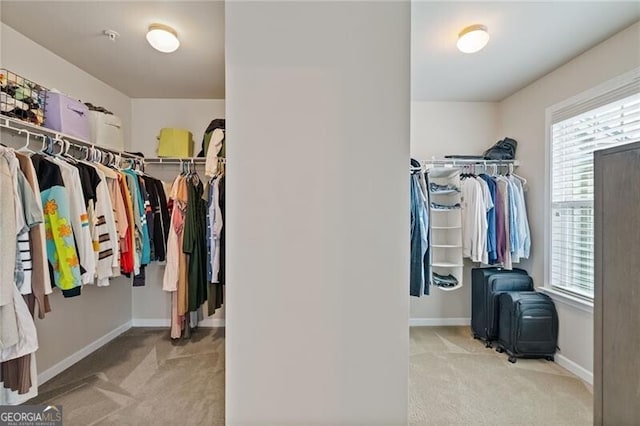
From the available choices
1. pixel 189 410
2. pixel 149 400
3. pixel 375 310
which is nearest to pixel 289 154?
pixel 375 310

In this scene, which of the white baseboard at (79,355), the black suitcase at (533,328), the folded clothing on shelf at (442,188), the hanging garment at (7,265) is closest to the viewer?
the hanging garment at (7,265)

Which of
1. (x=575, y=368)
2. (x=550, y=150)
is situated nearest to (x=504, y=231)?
(x=550, y=150)

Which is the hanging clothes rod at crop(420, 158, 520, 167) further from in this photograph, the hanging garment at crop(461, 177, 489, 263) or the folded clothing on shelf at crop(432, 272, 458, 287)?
the folded clothing on shelf at crop(432, 272, 458, 287)

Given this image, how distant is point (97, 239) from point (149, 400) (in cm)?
108

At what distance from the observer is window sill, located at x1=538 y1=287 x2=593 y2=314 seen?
2100 millimetres

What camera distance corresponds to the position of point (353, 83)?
114 cm

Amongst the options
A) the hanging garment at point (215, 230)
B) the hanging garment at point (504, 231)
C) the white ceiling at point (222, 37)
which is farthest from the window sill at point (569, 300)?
the hanging garment at point (215, 230)

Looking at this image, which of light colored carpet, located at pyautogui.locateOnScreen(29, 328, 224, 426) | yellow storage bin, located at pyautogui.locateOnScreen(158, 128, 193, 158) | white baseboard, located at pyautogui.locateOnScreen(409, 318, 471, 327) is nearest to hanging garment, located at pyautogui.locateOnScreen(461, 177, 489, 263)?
white baseboard, located at pyautogui.locateOnScreen(409, 318, 471, 327)

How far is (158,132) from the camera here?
9.82 feet

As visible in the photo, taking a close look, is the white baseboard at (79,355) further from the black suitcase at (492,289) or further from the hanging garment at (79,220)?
the black suitcase at (492,289)

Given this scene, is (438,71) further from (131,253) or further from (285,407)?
(131,253)

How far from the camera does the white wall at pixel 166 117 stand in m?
2.99

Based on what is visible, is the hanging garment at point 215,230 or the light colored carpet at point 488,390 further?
the hanging garment at point 215,230

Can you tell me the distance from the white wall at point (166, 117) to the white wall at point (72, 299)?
11 centimetres
